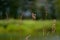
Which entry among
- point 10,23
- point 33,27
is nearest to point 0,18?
point 10,23

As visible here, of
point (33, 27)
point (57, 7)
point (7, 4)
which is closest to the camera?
point (33, 27)

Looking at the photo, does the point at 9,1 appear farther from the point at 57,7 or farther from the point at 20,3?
the point at 57,7

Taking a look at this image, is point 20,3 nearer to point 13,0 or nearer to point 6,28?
point 13,0

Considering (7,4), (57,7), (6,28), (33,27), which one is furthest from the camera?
(7,4)

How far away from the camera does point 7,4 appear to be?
44.3 ft

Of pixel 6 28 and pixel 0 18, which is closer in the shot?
pixel 6 28

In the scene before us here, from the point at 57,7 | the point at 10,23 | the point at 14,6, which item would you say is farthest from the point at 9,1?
the point at 57,7

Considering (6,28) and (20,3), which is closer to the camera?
(6,28)

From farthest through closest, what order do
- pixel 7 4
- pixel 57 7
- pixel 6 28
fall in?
pixel 7 4
pixel 57 7
pixel 6 28

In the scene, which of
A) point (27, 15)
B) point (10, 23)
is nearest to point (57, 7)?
point (27, 15)

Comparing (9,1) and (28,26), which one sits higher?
(9,1)

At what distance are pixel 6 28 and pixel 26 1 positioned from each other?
2185mm

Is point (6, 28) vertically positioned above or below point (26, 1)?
below

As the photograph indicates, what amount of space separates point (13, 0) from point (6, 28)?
5.61ft
